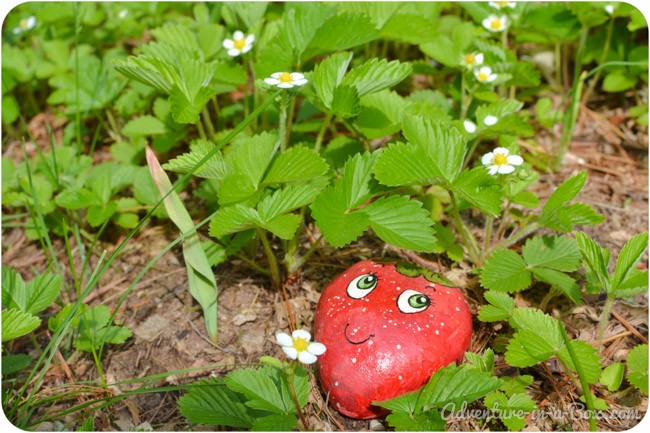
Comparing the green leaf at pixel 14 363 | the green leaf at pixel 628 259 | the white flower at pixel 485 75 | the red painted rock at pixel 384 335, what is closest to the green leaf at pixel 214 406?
the red painted rock at pixel 384 335

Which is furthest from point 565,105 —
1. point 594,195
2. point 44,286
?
point 44,286

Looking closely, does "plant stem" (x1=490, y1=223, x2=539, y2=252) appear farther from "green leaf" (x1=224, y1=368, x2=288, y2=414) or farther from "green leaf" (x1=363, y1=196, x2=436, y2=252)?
"green leaf" (x1=224, y1=368, x2=288, y2=414)

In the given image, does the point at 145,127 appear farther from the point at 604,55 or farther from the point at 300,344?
the point at 604,55

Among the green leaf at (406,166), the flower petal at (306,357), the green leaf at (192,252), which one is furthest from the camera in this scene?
the green leaf at (192,252)

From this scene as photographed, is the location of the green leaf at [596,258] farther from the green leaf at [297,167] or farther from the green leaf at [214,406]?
the green leaf at [214,406]

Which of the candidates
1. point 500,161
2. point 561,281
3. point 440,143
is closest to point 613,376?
point 561,281
